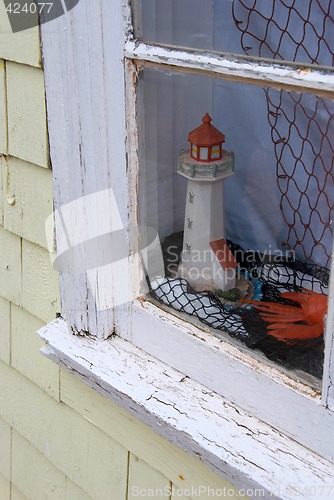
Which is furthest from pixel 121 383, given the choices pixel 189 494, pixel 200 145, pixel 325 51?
pixel 325 51

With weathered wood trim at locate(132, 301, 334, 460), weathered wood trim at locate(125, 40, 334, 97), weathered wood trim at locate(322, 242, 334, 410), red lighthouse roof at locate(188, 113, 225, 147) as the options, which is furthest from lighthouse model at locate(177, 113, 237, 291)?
weathered wood trim at locate(322, 242, 334, 410)

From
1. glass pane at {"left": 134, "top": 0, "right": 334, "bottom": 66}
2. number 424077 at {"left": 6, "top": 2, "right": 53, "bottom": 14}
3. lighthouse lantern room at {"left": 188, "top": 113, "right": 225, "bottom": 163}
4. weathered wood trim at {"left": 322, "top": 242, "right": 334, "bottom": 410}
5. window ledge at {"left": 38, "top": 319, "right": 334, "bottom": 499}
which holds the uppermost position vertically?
number 424077 at {"left": 6, "top": 2, "right": 53, "bottom": 14}

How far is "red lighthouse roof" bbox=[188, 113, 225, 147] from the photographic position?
1321mm

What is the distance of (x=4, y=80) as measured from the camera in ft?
4.55

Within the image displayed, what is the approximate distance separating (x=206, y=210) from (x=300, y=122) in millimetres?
323

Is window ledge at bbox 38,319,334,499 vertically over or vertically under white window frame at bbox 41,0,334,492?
under

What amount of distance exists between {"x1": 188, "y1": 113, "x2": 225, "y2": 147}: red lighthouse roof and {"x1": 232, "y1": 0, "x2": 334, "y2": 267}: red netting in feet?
0.47

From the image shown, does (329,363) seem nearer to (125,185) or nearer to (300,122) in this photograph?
(125,185)

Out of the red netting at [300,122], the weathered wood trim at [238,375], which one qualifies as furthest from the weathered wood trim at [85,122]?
the red netting at [300,122]

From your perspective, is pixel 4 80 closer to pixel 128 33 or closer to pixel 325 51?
pixel 128 33

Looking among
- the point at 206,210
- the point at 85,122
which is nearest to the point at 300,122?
the point at 206,210

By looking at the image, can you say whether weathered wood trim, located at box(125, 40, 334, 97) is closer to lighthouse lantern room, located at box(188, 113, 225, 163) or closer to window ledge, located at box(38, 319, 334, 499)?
lighthouse lantern room, located at box(188, 113, 225, 163)

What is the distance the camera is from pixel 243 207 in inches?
62.0

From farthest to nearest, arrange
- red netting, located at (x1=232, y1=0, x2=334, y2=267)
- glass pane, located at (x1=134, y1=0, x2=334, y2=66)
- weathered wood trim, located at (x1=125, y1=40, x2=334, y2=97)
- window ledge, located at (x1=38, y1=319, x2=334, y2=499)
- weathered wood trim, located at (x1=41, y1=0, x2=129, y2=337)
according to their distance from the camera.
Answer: red netting, located at (x1=232, y1=0, x2=334, y2=267) < glass pane, located at (x1=134, y1=0, x2=334, y2=66) < weathered wood trim, located at (x1=41, y1=0, x2=129, y2=337) < window ledge, located at (x1=38, y1=319, x2=334, y2=499) < weathered wood trim, located at (x1=125, y1=40, x2=334, y2=97)
